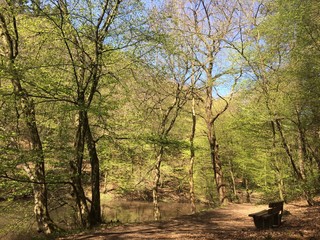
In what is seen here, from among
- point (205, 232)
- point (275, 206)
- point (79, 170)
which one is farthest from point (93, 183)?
point (275, 206)

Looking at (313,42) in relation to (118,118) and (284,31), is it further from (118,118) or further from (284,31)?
(118,118)

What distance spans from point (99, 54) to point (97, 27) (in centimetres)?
84

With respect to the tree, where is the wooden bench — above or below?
below

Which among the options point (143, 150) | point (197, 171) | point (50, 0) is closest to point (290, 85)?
point (143, 150)

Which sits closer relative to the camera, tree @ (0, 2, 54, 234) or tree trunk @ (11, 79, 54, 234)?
tree @ (0, 2, 54, 234)

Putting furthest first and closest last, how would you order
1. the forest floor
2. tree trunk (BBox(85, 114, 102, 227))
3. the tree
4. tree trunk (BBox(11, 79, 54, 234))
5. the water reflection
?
the water reflection
tree trunk (BBox(85, 114, 102, 227))
tree trunk (BBox(11, 79, 54, 234))
the tree
the forest floor

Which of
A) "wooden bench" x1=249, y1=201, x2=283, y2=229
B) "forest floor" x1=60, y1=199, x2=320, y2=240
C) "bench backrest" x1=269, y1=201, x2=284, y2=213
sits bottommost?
"forest floor" x1=60, y1=199, x2=320, y2=240

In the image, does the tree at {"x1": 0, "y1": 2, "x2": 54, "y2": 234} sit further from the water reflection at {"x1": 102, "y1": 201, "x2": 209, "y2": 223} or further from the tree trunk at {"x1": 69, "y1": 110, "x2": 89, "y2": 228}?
the water reflection at {"x1": 102, "y1": 201, "x2": 209, "y2": 223}

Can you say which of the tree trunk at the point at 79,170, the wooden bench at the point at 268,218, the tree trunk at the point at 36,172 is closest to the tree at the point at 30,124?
the tree trunk at the point at 36,172

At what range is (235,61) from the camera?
16016mm

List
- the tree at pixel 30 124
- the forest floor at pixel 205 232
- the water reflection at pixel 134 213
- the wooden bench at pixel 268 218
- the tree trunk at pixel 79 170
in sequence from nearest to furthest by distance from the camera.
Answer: the forest floor at pixel 205 232, the wooden bench at pixel 268 218, the tree at pixel 30 124, the tree trunk at pixel 79 170, the water reflection at pixel 134 213

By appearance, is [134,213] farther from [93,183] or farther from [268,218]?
[268,218]

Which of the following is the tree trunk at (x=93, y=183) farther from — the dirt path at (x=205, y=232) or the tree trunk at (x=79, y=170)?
the dirt path at (x=205, y=232)

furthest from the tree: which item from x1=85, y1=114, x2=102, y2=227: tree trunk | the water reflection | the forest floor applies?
the water reflection
